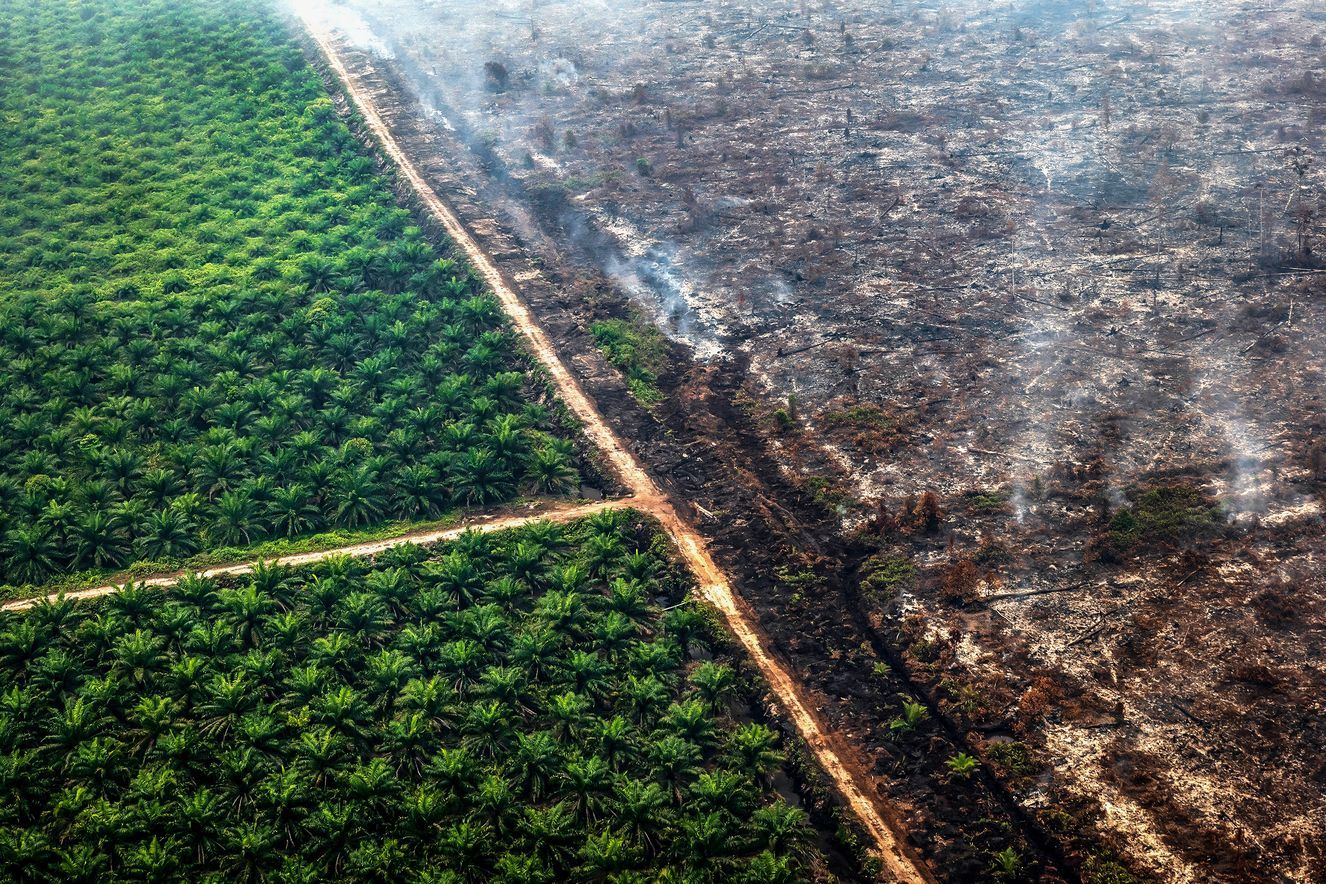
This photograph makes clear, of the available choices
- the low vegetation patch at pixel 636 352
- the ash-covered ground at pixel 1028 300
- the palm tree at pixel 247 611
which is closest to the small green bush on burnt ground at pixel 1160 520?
the ash-covered ground at pixel 1028 300

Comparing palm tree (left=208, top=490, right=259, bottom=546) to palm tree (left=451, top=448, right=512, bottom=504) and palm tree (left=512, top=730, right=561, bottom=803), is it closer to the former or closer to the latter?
palm tree (left=451, top=448, right=512, bottom=504)

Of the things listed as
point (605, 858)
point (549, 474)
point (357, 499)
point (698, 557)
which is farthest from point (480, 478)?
point (605, 858)

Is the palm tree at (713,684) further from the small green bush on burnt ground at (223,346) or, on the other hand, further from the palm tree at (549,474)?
the small green bush on burnt ground at (223,346)

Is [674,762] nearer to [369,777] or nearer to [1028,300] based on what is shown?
[369,777]

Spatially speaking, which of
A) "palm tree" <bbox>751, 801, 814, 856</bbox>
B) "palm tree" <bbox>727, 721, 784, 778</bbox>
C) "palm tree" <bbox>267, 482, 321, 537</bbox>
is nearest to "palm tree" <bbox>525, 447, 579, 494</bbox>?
"palm tree" <bbox>267, 482, 321, 537</bbox>

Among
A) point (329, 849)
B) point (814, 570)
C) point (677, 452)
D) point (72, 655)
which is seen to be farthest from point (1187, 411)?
point (72, 655)

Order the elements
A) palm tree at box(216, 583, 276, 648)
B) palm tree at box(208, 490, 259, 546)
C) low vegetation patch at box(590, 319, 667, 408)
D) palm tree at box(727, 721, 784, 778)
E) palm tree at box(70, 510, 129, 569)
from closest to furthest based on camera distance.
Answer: palm tree at box(727, 721, 784, 778)
palm tree at box(216, 583, 276, 648)
palm tree at box(70, 510, 129, 569)
palm tree at box(208, 490, 259, 546)
low vegetation patch at box(590, 319, 667, 408)
